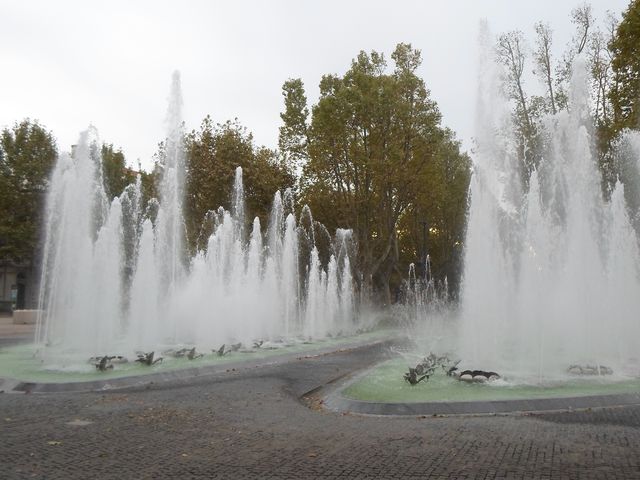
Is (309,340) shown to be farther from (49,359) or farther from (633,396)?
(633,396)

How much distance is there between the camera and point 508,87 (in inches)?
1187

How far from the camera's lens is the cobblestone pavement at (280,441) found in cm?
546

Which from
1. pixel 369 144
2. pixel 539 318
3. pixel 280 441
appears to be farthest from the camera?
pixel 369 144

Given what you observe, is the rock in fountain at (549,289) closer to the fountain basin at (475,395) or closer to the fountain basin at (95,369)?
the fountain basin at (475,395)

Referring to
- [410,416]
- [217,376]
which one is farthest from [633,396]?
[217,376]

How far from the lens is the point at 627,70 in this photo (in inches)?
830

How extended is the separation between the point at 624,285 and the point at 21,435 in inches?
623

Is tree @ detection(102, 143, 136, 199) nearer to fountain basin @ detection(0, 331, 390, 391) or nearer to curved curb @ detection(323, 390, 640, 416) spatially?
fountain basin @ detection(0, 331, 390, 391)

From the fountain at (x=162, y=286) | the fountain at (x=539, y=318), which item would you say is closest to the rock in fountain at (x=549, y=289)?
the fountain at (x=539, y=318)

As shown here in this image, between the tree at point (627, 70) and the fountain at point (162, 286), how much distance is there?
1306 centimetres

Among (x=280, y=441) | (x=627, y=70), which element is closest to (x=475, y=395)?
(x=280, y=441)

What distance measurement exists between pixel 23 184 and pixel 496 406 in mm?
39882

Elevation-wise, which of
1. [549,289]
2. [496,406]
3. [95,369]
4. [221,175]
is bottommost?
[496,406]

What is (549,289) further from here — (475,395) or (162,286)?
(162,286)
